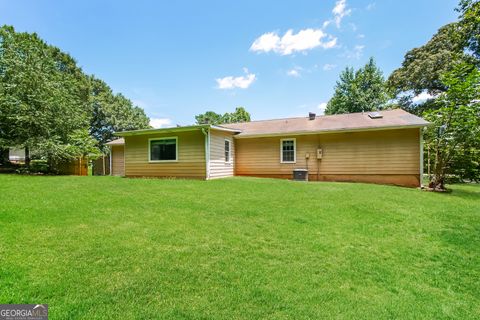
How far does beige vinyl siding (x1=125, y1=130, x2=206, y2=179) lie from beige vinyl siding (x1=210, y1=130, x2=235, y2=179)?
47cm

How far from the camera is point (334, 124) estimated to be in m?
13.2

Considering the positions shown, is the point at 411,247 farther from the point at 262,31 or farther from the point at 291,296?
the point at 262,31

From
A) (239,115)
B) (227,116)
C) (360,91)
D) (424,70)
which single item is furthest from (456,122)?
(227,116)

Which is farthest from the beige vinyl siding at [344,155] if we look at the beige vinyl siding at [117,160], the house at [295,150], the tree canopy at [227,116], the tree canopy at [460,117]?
the tree canopy at [227,116]

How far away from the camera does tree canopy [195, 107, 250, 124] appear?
4912 cm

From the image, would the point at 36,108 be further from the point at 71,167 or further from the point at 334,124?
the point at 334,124

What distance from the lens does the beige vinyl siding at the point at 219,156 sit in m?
12.5

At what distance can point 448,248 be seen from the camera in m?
4.80

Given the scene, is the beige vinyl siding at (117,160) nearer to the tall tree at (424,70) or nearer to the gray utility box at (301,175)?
the gray utility box at (301,175)

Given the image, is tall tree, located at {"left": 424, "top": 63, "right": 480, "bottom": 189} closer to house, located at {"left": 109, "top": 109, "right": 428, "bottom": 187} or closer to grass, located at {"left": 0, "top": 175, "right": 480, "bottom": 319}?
house, located at {"left": 109, "top": 109, "right": 428, "bottom": 187}

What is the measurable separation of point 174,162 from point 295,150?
6.00 m

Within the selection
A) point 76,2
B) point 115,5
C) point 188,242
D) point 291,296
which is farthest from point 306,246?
point 76,2

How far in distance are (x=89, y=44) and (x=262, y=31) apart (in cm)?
1359

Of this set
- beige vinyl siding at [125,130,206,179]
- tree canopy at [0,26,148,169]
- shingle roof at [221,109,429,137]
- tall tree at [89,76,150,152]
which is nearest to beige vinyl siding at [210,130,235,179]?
beige vinyl siding at [125,130,206,179]
